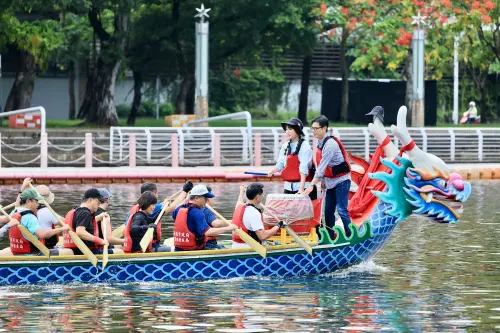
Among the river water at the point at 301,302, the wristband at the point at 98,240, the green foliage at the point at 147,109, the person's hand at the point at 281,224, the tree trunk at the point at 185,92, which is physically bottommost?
the river water at the point at 301,302

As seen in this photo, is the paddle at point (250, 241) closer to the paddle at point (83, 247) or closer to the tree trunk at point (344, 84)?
the paddle at point (83, 247)

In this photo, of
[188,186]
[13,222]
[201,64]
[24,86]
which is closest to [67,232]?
[13,222]

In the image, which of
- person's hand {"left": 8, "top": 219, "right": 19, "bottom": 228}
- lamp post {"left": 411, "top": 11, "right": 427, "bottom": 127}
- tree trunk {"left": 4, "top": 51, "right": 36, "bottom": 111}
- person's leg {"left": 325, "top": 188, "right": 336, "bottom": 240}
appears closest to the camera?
person's hand {"left": 8, "top": 219, "right": 19, "bottom": 228}

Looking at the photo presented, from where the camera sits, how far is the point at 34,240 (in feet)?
55.2

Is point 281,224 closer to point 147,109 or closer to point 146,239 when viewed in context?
point 146,239

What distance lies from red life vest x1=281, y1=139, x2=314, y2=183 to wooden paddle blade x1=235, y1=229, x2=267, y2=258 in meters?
1.62

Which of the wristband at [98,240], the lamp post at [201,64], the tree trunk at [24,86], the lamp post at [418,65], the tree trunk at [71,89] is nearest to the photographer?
the wristband at [98,240]

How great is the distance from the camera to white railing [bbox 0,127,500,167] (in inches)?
1483

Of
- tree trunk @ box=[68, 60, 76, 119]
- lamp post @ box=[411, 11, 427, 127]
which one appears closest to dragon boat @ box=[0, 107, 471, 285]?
lamp post @ box=[411, 11, 427, 127]

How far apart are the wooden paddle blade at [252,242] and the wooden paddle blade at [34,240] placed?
239 cm

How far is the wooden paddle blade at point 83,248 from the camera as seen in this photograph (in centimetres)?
1670

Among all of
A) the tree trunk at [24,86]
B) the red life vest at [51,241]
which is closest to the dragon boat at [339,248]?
the red life vest at [51,241]

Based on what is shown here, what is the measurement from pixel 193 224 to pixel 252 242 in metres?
0.78

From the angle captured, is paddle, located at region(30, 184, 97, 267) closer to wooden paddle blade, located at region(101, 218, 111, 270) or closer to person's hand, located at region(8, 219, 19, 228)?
wooden paddle blade, located at region(101, 218, 111, 270)
